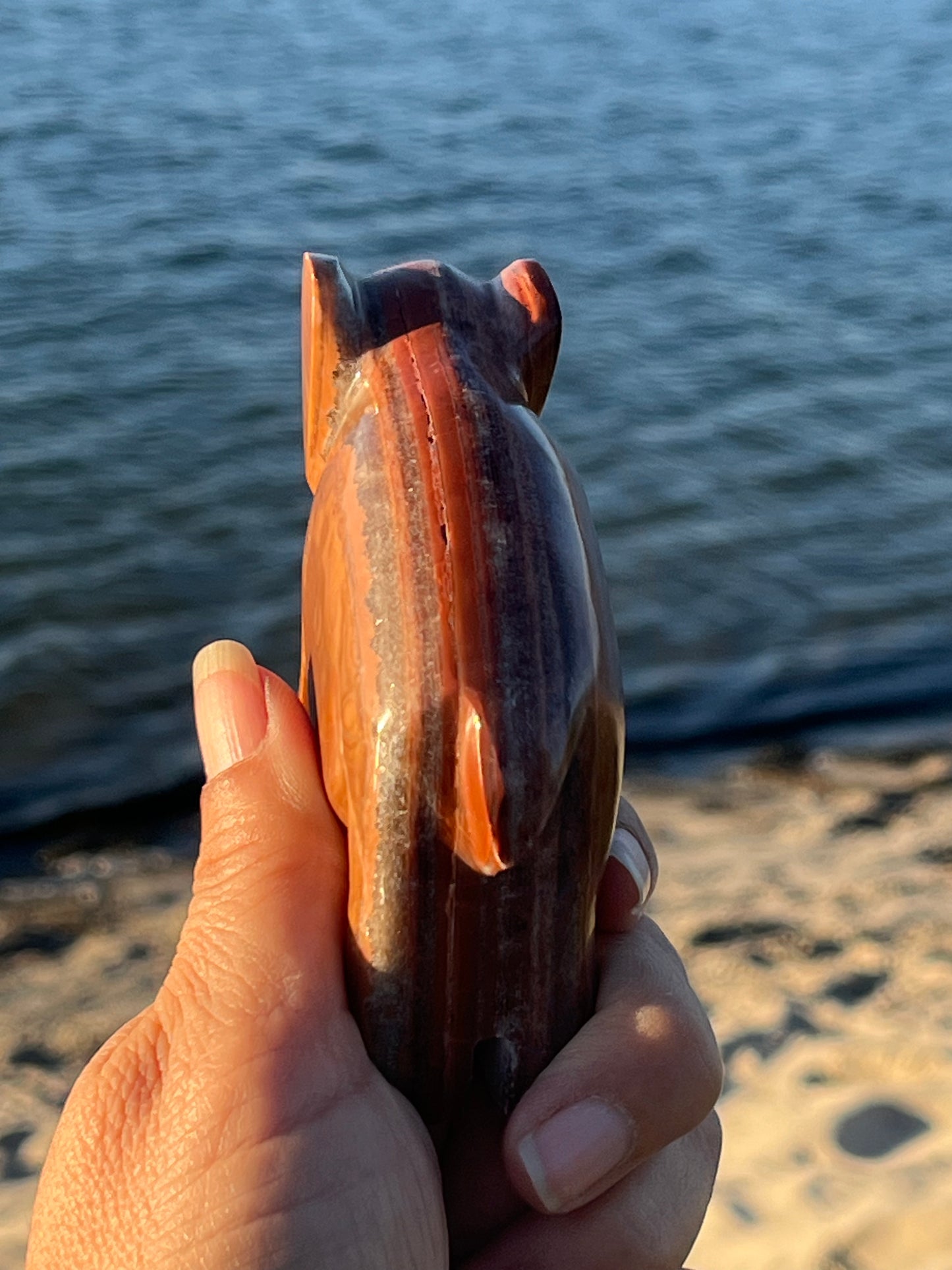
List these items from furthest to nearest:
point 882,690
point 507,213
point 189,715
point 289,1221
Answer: point 507,213 → point 882,690 → point 189,715 → point 289,1221

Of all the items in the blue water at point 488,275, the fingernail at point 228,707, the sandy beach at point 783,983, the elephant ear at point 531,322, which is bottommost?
the sandy beach at point 783,983

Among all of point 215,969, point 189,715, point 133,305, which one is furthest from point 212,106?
point 215,969

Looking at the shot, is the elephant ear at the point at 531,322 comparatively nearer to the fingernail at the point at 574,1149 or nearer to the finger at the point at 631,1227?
the fingernail at the point at 574,1149

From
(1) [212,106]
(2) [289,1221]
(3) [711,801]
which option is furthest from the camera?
(1) [212,106]

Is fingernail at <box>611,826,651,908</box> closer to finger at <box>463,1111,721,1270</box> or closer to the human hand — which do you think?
the human hand

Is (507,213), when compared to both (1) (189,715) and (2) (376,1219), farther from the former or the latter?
(2) (376,1219)

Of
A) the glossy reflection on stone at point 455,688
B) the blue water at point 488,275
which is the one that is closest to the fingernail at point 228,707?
the glossy reflection on stone at point 455,688

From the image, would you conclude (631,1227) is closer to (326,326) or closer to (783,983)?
(326,326)
